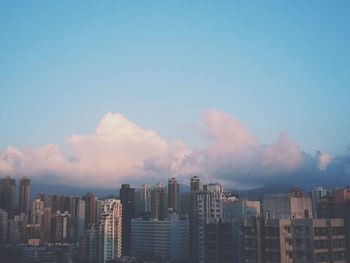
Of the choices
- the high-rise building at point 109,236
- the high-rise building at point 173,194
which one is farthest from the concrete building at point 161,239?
the high-rise building at point 173,194

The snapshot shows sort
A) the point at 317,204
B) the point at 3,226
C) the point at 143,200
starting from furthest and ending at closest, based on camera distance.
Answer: the point at 143,200 → the point at 3,226 → the point at 317,204

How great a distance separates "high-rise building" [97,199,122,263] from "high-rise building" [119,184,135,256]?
6.28 metres

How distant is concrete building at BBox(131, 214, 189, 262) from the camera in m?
51.2

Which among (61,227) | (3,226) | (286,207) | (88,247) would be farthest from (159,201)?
(286,207)

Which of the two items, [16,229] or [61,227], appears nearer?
[16,229]

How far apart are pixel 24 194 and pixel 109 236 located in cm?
2834

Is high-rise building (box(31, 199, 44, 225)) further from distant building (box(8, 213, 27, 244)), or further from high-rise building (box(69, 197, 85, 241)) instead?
high-rise building (box(69, 197, 85, 241))

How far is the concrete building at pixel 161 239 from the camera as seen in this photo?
168 feet

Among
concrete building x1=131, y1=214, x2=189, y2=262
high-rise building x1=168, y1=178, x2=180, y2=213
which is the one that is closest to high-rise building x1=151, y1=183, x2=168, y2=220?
high-rise building x1=168, y1=178, x2=180, y2=213

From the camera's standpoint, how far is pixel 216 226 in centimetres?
2691

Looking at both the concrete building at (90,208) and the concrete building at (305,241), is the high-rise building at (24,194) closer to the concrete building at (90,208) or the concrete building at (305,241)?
the concrete building at (90,208)

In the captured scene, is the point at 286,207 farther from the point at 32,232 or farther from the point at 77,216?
the point at 77,216

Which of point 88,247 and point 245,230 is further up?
point 245,230

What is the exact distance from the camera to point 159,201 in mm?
67562
